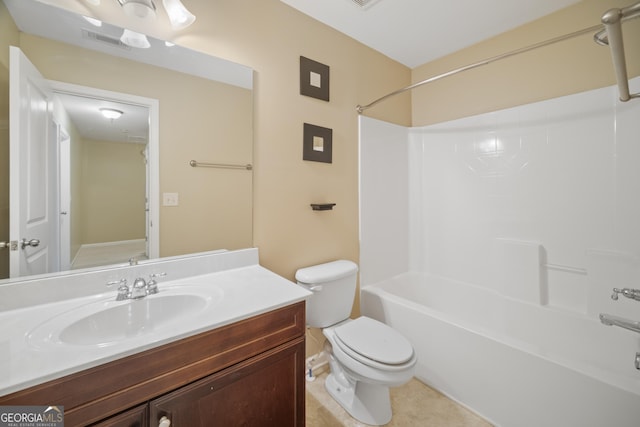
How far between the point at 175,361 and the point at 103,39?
4.36ft

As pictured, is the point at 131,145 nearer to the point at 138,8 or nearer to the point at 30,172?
the point at 30,172

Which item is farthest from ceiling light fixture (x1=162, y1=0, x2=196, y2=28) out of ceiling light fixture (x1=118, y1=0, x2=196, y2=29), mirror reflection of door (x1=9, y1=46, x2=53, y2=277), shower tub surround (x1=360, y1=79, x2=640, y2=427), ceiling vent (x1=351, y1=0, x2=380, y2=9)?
shower tub surround (x1=360, y1=79, x2=640, y2=427)

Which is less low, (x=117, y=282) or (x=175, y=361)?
(x=117, y=282)

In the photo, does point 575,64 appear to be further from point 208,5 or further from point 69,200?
point 69,200

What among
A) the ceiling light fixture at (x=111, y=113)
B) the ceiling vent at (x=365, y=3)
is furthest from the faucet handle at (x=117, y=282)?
the ceiling vent at (x=365, y=3)

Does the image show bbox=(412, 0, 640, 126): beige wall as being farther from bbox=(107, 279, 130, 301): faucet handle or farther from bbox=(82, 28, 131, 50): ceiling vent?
bbox=(107, 279, 130, 301): faucet handle

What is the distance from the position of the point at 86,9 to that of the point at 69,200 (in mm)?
795

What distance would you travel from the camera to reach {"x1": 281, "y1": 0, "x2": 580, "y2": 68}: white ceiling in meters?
1.63

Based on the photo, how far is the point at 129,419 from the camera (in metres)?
0.73

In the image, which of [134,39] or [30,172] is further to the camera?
[134,39]

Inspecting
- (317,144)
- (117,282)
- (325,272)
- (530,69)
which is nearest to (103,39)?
(117,282)

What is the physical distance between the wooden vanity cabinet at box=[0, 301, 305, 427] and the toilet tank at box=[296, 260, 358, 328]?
17.9 inches

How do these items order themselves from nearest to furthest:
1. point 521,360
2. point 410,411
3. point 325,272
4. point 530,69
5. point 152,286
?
point 152,286 < point 521,360 < point 410,411 < point 325,272 < point 530,69

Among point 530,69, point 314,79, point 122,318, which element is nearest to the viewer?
point 122,318
